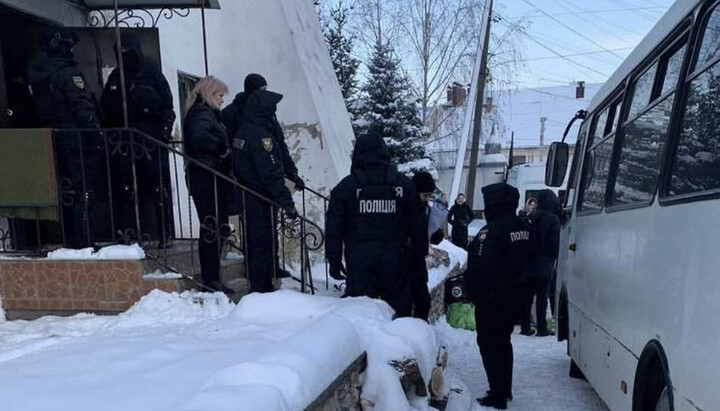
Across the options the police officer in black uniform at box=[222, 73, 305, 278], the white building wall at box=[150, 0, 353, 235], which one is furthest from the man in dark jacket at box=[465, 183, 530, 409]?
the white building wall at box=[150, 0, 353, 235]

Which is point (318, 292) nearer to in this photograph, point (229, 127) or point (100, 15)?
point (229, 127)

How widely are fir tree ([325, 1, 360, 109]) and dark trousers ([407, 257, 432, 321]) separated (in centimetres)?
971

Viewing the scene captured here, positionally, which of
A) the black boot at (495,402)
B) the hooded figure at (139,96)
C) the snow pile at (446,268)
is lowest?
the black boot at (495,402)

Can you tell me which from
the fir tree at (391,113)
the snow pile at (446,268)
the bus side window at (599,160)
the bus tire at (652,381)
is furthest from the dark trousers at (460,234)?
the bus tire at (652,381)

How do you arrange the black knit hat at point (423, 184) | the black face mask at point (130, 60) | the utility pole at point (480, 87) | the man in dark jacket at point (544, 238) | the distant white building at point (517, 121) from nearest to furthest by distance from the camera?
the black face mask at point (130, 60), the black knit hat at point (423, 184), the man in dark jacket at point (544, 238), the utility pole at point (480, 87), the distant white building at point (517, 121)

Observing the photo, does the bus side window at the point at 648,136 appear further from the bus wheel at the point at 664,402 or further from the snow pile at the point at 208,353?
the snow pile at the point at 208,353

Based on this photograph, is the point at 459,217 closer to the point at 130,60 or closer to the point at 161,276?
the point at 130,60

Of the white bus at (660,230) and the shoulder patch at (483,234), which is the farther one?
the shoulder patch at (483,234)

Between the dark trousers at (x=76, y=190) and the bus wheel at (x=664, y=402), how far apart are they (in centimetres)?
392

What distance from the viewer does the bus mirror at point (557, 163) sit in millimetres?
5406

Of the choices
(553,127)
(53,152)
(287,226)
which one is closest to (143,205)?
(53,152)

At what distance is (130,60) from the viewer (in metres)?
4.63

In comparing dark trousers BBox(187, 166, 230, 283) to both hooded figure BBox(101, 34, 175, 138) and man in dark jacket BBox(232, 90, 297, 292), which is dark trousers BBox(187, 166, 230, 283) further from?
hooded figure BBox(101, 34, 175, 138)

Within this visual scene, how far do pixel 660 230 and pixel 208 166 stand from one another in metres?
3.13
